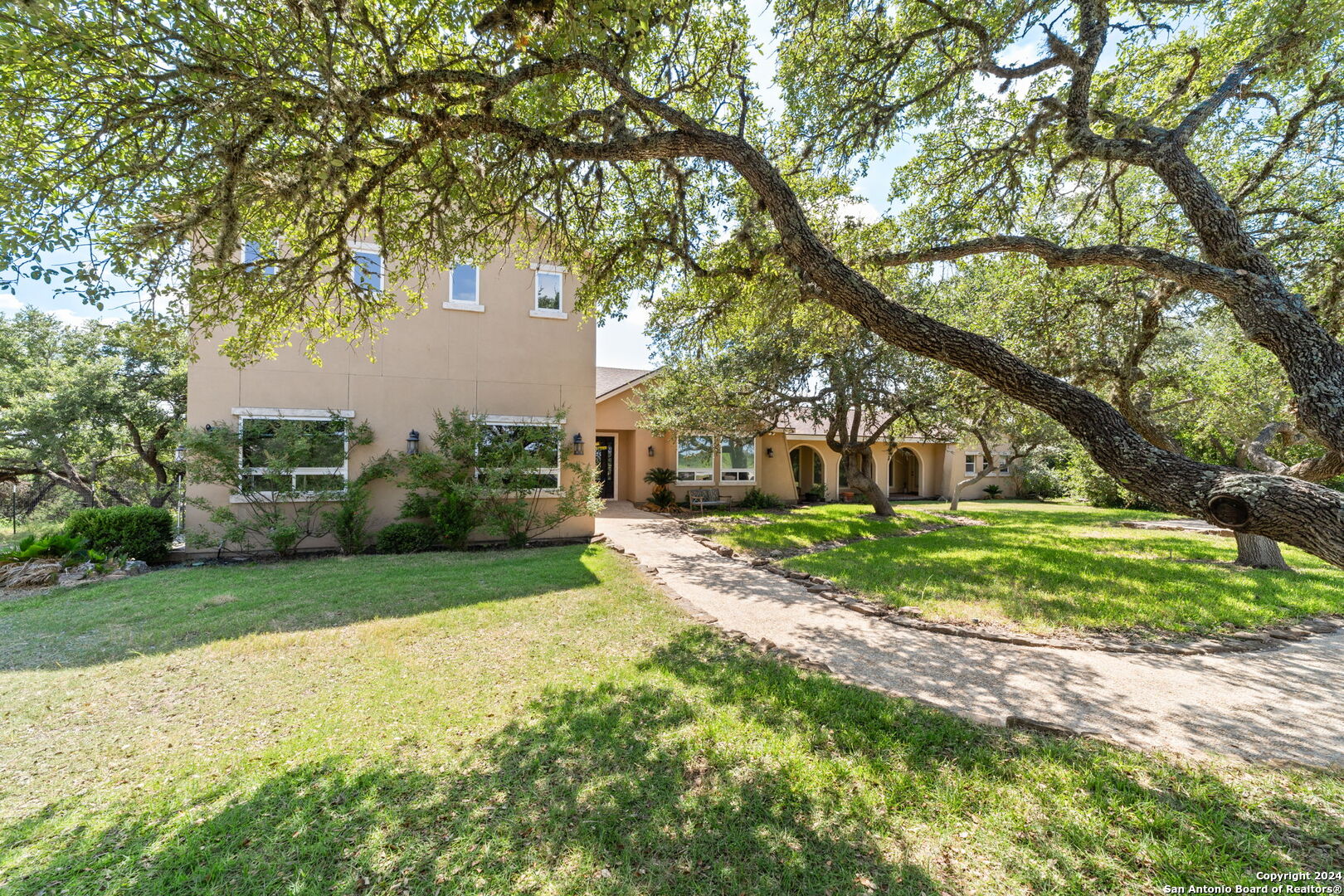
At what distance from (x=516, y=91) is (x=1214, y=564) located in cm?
1289

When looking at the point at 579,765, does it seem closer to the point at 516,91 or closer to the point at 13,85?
the point at 516,91

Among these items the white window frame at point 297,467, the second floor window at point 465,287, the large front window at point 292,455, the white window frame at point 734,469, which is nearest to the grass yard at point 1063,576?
the white window frame at point 734,469

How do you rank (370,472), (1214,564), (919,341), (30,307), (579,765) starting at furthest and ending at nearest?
(30,307) → (370,472) → (1214,564) → (919,341) → (579,765)

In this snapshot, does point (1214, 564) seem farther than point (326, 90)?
Yes

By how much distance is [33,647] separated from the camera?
473 centimetres

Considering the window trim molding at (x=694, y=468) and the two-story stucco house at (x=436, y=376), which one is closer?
the two-story stucco house at (x=436, y=376)

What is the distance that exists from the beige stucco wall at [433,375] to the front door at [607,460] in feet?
21.4

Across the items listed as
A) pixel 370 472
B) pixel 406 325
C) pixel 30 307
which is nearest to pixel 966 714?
pixel 370 472

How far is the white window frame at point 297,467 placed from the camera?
8719 millimetres

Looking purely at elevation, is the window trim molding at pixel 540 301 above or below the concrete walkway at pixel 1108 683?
above

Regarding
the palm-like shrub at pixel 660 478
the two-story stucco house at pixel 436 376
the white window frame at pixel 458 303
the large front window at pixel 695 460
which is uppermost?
the white window frame at pixel 458 303

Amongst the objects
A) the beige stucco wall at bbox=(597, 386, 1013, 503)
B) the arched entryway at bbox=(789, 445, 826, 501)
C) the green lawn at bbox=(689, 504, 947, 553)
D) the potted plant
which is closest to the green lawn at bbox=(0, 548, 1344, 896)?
the green lawn at bbox=(689, 504, 947, 553)

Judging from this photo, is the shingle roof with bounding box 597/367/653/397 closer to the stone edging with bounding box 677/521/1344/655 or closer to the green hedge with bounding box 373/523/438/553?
the green hedge with bounding box 373/523/438/553

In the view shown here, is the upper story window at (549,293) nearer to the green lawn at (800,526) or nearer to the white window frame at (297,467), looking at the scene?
the white window frame at (297,467)
